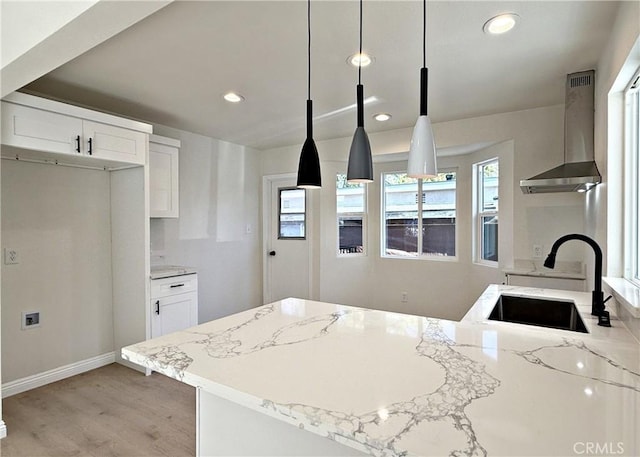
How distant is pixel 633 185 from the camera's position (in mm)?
1934

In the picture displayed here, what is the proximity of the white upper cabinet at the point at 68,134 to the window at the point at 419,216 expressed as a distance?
3.06 meters

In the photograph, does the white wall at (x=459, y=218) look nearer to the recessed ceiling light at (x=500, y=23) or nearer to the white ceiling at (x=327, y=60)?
the white ceiling at (x=327, y=60)

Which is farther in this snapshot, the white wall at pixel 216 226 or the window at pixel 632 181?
the white wall at pixel 216 226

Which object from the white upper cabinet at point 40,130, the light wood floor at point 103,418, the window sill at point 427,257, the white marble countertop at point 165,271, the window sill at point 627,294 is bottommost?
the light wood floor at point 103,418

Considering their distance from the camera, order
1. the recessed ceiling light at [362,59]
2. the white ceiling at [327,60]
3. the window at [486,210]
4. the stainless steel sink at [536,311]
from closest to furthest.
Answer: the white ceiling at [327,60], the stainless steel sink at [536,311], the recessed ceiling light at [362,59], the window at [486,210]

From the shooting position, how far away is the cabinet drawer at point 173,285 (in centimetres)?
325

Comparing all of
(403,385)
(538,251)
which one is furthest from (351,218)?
(403,385)

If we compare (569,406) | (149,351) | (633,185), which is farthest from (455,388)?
(633,185)

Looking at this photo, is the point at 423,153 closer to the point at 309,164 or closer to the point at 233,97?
the point at 309,164

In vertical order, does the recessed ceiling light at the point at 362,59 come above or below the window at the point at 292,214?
above

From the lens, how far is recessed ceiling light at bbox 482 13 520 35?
1.88m

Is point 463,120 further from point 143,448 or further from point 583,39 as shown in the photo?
point 143,448

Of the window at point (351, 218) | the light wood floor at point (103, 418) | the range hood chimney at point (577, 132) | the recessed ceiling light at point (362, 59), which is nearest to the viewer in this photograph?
the light wood floor at point (103, 418)

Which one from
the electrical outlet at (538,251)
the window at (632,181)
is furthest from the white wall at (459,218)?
the window at (632,181)
